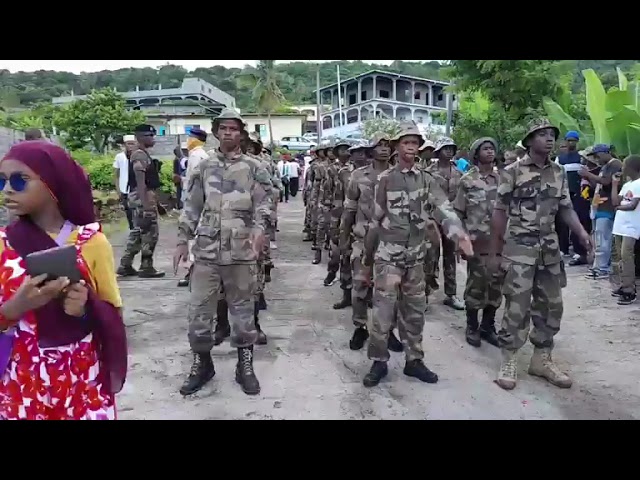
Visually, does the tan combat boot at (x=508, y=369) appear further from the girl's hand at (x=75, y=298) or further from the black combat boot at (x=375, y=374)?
the girl's hand at (x=75, y=298)

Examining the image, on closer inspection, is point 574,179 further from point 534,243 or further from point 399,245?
point 399,245

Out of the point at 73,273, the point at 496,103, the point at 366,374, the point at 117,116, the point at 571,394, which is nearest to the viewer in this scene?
the point at 73,273

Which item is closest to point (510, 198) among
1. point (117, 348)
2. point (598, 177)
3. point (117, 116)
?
point (117, 348)

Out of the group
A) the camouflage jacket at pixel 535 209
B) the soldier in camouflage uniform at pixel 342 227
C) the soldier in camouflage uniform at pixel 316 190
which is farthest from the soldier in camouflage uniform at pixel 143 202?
the camouflage jacket at pixel 535 209

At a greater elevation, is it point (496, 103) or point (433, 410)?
point (496, 103)

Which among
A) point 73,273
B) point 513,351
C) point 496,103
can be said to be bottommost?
point 513,351

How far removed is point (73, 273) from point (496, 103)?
12843mm

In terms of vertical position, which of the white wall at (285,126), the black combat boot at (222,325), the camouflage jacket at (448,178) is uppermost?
the white wall at (285,126)

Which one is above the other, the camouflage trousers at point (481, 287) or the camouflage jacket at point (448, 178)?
the camouflage jacket at point (448, 178)

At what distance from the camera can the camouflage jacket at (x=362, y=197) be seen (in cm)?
601

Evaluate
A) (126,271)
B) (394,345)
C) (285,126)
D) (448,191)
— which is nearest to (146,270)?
(126,271)

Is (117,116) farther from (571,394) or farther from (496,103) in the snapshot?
(571,394)

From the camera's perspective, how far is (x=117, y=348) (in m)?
2.12

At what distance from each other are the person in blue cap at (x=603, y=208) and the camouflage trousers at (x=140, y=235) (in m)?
6.25
